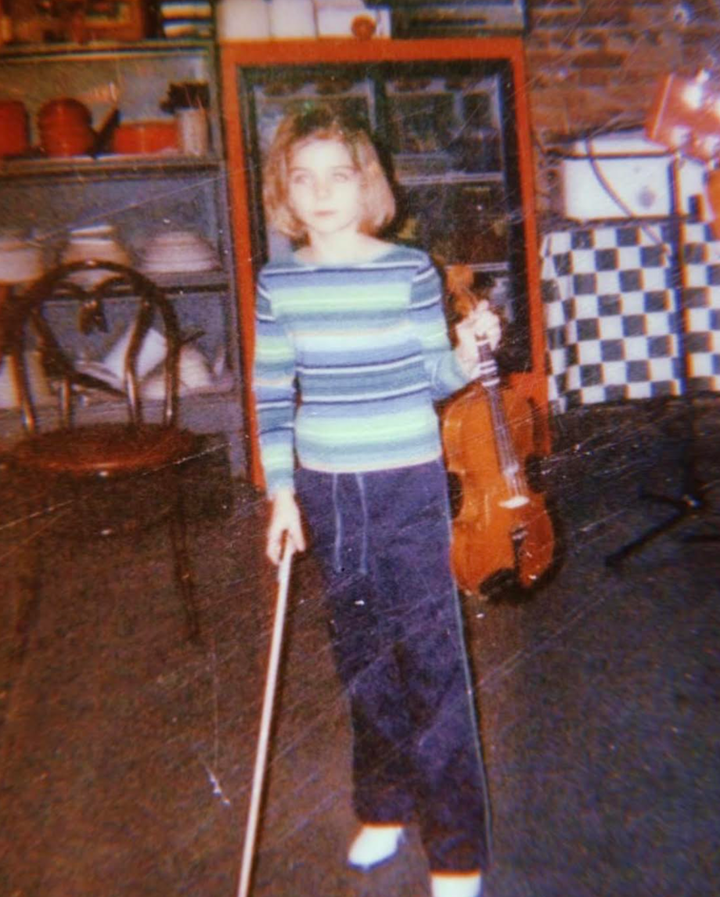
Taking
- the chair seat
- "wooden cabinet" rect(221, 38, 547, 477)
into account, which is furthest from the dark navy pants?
"wooden cabinet" rect(221, 38, 547, 477)

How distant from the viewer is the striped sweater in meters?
0.95

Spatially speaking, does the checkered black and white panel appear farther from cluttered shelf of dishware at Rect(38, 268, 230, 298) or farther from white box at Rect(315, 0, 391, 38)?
cluttered shelf of dishware at Rect(38, 268, 230, 298)

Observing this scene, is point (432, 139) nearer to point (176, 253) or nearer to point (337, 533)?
point (176, 253)

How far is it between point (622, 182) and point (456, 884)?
2233 mm

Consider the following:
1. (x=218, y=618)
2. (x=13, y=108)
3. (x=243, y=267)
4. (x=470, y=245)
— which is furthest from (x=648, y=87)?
(x=218, y=618)

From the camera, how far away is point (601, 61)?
264 cm

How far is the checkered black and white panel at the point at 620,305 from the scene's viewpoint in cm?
254

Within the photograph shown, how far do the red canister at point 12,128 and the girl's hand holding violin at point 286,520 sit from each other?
1.90 m

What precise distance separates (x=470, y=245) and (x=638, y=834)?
2.00 meters

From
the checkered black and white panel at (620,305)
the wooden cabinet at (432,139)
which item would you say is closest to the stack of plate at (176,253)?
the wooden cabinet at (432,139)

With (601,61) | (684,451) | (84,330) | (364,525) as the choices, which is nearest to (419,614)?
(364,525)

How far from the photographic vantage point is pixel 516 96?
2.51m

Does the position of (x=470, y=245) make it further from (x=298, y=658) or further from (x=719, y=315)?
(x=298, y=658)

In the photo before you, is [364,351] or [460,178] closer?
[364,351]
